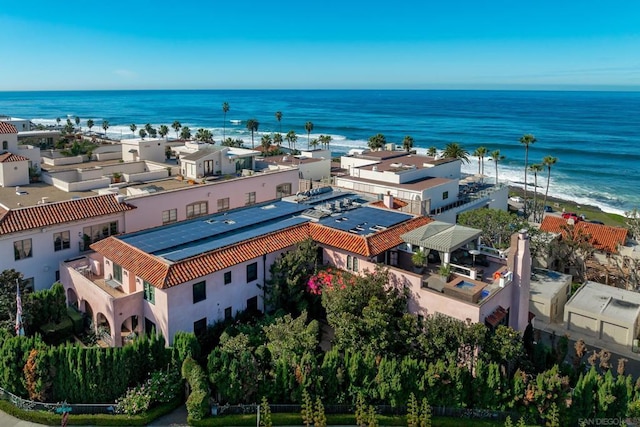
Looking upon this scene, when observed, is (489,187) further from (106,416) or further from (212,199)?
(106,416)

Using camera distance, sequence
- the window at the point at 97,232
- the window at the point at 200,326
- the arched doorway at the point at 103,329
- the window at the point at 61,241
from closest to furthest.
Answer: the window at the point at 200,326, the arched doorway at the point at 103,329, the window at the point at 61,241, the window at the point at 97,232

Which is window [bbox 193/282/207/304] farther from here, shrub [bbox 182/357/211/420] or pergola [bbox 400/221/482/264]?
pergola [bbox 400/221/482/264]

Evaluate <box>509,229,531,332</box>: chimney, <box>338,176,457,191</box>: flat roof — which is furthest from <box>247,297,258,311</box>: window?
<box>338,176,457,191</box>: flat roof

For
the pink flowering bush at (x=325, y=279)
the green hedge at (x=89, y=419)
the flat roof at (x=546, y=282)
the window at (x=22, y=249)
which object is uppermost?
the window at (x=22, y=249)

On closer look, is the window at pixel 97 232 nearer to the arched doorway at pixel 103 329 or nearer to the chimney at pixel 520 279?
Answer: the arched doorway at pixel 103 329

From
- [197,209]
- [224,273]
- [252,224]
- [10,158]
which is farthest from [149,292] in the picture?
[10,158]

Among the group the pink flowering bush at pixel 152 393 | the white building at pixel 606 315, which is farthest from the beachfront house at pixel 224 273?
the white building at pixel 606 315

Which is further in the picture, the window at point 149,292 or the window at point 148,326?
the window at point 148,326

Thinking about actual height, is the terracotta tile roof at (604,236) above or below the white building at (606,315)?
above
